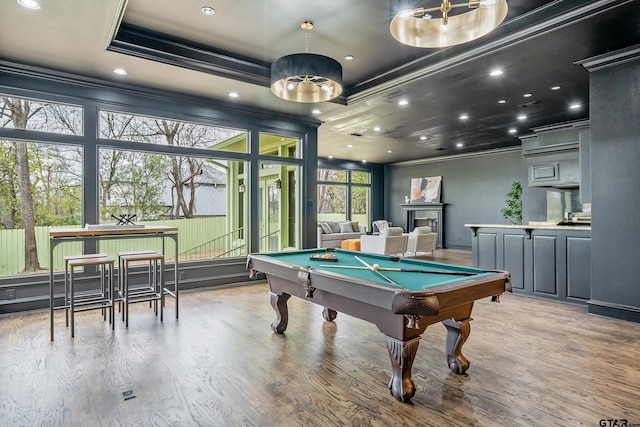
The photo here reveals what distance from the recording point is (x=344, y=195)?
1270 centimetres

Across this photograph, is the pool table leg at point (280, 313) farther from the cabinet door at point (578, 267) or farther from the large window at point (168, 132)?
the cabinet door at point (578, 267)

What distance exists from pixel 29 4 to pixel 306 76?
2379 mm

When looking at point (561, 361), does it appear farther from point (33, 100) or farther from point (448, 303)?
point (33, 100)

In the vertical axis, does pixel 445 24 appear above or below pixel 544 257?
above

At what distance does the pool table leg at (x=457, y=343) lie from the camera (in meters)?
2.62

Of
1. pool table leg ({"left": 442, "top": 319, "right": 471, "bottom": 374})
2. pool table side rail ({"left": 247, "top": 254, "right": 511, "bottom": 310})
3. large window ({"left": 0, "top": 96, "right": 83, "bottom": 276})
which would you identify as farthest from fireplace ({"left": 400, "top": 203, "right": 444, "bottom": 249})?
large window ({"left": 0, "top": 96, "right": 83, "bottom": 276})

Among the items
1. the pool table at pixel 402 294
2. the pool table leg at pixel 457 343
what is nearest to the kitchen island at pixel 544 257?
the pool table at pixel 402 294

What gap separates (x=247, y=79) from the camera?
470 cm

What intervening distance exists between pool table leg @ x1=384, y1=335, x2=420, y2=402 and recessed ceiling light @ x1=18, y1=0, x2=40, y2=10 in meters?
3.86

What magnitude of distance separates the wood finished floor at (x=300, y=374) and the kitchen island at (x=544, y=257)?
30.4 inches

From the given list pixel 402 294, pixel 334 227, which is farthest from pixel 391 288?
pixel 334 227

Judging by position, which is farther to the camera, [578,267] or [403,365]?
[578,267]

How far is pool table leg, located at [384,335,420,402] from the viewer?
7.25ft

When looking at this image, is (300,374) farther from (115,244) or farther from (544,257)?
(544,257)
